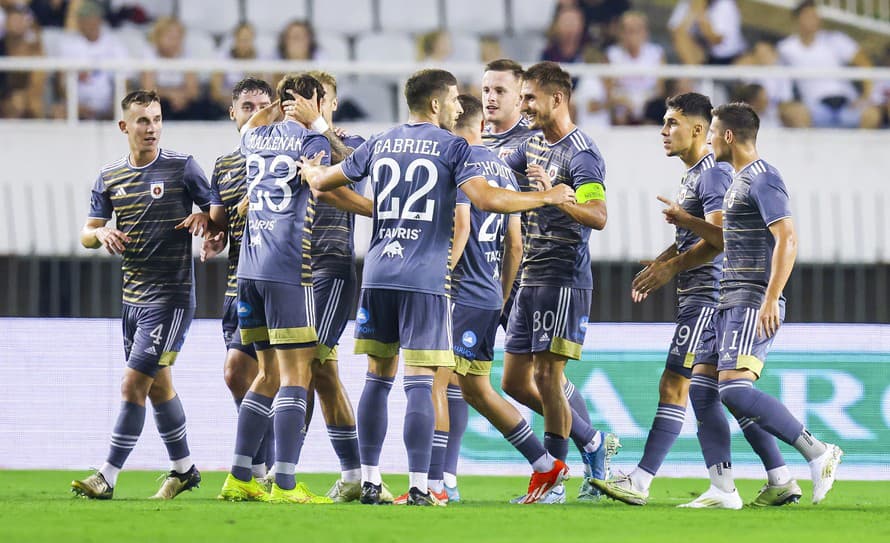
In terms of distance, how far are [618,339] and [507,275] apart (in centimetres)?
270

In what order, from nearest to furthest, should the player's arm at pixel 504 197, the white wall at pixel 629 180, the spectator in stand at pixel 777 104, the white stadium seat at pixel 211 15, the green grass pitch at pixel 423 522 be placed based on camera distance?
the green grass pitch at pixel 423 522
the player's arm at pixel 504 197
the white wall at pixel 629 180
the spectator in stand at pixel 777 104
the white stadium seat at pixel 211 15

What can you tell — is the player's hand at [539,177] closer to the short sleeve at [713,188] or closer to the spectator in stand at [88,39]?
the short sleeve at [713,188]

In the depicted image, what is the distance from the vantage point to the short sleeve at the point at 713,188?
26.0 feet

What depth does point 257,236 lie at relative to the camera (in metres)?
7.62

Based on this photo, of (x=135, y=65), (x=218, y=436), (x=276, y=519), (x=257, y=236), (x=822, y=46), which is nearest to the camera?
(x=276, y=519)

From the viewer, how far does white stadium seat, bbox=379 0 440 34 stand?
1655 cm

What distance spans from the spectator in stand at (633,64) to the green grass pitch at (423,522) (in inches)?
263

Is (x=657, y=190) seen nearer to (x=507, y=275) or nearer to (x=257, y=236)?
(x=507, y=275)

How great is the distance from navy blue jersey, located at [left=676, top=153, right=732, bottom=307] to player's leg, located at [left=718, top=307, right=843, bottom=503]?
55 cm

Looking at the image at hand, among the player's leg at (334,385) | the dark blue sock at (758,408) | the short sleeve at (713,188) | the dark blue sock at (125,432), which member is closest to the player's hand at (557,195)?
the short sleeve at (713,188)

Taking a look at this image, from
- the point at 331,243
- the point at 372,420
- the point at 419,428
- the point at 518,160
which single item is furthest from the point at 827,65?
the point at 419,428

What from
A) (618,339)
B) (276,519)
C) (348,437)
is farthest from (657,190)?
(276,519)

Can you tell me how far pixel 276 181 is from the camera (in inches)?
299

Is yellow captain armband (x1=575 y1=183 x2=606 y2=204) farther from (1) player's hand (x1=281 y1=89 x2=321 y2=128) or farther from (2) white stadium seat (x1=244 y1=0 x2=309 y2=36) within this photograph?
(2) white stadium seat (x1=244 y1=0 x2=309 y2=36)
